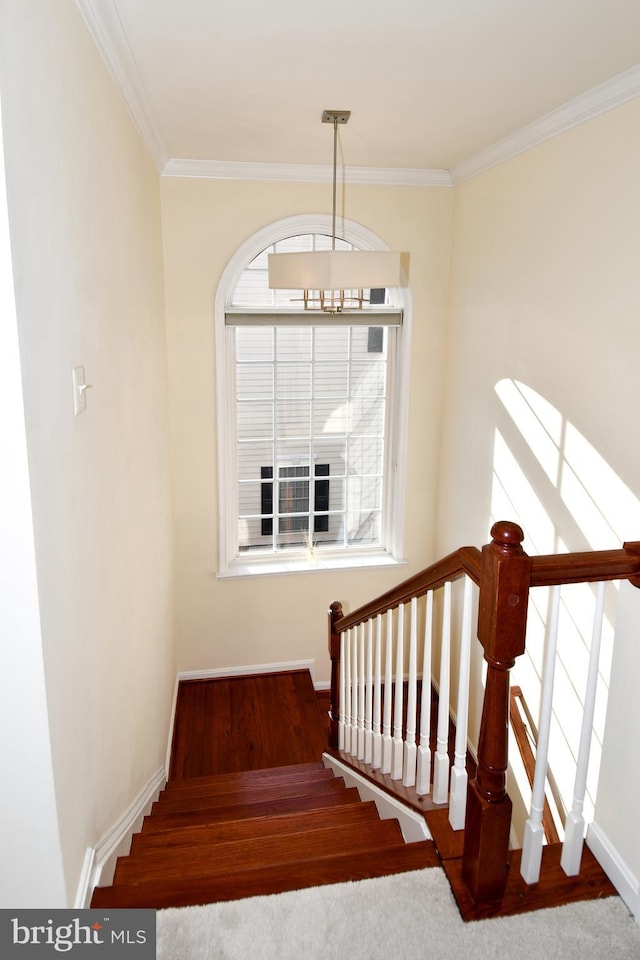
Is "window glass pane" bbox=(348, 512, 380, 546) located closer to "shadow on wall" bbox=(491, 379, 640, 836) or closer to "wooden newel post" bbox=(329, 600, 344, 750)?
"wooden newel post" bbox=(329, 600, 344, 750)

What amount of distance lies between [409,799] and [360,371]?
292cm

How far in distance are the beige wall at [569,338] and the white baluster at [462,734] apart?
1.22 feet

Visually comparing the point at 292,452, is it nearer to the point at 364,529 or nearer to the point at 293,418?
the point at 293,418

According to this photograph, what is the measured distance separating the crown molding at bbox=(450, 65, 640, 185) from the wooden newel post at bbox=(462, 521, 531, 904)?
6.53ft

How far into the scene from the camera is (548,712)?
1.65 metres

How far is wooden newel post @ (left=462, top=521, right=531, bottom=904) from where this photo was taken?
1.45 meters

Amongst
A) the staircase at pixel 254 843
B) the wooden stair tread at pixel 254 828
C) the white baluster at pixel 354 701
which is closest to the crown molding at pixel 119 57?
the staircase at pixel 254 843

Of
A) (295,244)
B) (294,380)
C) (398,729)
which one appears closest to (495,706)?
(398,729)

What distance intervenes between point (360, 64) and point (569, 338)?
1.40m

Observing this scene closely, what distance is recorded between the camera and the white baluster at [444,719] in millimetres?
1875

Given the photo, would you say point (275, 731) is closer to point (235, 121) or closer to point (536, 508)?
point (536, 508)

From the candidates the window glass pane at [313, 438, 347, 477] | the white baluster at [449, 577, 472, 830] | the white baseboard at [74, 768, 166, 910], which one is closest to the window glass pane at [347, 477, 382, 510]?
the window glass pane at [313, 438, 347, 477]

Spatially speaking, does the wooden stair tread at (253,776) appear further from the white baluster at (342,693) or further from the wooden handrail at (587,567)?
the wooden handrail at (587,567)

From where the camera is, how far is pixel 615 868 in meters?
1.68
